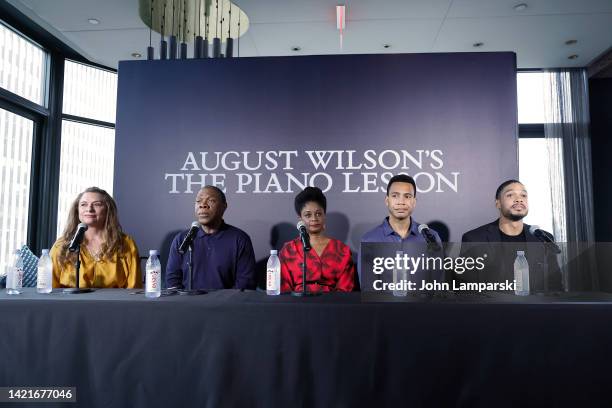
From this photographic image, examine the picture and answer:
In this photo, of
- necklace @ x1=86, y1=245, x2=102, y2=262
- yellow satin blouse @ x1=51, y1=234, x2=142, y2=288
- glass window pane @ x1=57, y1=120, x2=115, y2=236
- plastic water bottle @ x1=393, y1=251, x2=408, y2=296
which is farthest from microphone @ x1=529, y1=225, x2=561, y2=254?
glass window pane @ x1=57, y1=120, x2=115, y2=236

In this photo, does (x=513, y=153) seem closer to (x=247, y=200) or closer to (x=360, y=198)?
(x=360, y=198)

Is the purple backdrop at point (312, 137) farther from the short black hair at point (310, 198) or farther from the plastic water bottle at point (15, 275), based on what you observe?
the plastic water bottle at point (15, 275)

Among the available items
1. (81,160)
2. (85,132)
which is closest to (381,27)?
(85,132)

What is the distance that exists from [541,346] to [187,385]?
1289 mm

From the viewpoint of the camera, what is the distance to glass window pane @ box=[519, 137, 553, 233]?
5.01m

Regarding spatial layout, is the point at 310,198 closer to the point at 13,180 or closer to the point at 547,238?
the point at 547,238

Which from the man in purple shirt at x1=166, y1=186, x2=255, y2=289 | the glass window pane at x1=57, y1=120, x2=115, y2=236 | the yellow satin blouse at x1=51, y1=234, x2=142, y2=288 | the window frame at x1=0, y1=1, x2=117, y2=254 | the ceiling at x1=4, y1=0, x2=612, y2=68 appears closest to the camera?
the yellow satin blouse at x1=51, y1=234, x2=142, y2=288

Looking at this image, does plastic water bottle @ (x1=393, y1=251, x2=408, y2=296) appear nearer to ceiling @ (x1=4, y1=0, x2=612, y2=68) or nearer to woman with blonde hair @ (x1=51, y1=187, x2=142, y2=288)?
woman with blonde hair @ (x1=51, y1=187, x2=142, y2=288)

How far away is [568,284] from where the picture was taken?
226 cm

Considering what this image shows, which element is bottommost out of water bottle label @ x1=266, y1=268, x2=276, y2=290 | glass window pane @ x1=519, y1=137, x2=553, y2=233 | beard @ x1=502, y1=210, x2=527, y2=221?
water bottle label @ x1=266, y1=268, x2=276, y2=290

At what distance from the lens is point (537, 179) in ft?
16.6

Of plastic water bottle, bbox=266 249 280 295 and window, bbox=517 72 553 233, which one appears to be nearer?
plastic water bottle, bbox=266 249 280 295

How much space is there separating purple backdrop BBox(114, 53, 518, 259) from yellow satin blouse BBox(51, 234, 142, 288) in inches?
26.9

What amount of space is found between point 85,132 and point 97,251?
323cm
